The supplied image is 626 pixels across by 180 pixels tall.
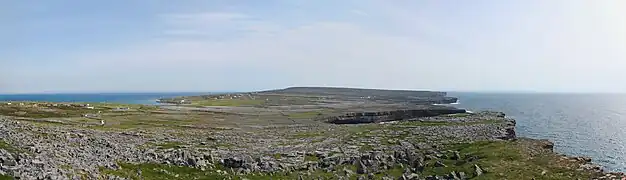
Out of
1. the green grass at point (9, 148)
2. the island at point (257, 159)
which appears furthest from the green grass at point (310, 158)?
the green grass at point (9, 148)

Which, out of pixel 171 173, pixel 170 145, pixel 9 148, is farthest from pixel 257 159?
pixel 9 148

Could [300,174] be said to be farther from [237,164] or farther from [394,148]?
[394,148]

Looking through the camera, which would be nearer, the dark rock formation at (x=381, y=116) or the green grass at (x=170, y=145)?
the green grass at (x=170, y=145)

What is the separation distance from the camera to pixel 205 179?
38.6 m

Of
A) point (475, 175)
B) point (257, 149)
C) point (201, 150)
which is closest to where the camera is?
point (475, 175)

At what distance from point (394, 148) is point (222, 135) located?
27.5 meters

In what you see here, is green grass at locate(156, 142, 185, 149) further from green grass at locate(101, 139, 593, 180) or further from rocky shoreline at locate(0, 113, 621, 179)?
green grass at locate(101, 139, 593, 180)

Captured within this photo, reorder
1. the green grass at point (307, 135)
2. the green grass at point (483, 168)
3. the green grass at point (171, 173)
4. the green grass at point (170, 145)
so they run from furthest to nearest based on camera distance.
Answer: the green grass at point (307, 135) < the green grass at point (170, 145) < the green grass at point (483, 168) < the green grass at point (171, 173)

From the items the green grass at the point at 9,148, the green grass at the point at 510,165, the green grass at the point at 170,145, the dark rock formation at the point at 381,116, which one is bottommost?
the dark rock formation at the point at 381,116

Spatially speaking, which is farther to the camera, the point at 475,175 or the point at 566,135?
the point at 566,135

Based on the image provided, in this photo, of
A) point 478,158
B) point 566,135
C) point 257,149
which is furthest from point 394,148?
point 566,135

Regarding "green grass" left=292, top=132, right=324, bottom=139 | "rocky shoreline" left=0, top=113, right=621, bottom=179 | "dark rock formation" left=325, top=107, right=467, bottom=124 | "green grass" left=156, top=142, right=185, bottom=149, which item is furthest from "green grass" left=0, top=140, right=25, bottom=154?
"dark rock formation" left=325, top=107, right=467, bottom=124

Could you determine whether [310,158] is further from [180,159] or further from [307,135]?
[307,135]

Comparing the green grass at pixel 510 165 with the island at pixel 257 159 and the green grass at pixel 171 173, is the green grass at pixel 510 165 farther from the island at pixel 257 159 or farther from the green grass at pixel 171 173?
the green grass at pixel 171 173
